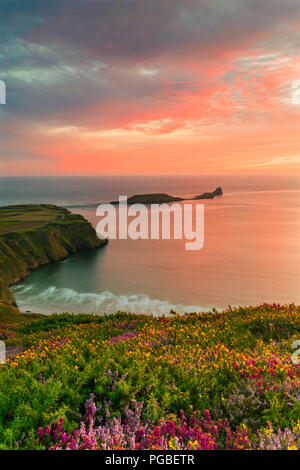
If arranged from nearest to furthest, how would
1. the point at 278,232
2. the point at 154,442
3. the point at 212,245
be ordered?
the point at 154,442 < the point at 212,245 < the point at 278,232

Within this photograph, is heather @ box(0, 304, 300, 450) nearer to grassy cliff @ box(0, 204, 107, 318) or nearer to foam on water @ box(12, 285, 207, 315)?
foam on water @ box(12, 285, 207, 315)

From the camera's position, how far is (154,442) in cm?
387

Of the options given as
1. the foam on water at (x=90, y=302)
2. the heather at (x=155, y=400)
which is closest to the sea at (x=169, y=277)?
the foam on water at (x=90, y=302)

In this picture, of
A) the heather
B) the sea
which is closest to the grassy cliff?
the sea

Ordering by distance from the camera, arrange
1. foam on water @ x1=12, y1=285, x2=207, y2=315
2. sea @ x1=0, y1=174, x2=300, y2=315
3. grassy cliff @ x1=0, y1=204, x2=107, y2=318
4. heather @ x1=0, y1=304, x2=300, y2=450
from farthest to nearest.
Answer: grassy cliff @ x1=0, y1=204, x2=107, y2=318
sea @ x1=0, y1=174, x2=300, y2=315
foam on water @ x1=12, y1=285, x2=207, y2=315
heather @ x1=0, y1=304, x2=300, y2=450

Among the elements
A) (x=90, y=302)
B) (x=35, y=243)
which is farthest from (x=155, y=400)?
(x=35, y=243)

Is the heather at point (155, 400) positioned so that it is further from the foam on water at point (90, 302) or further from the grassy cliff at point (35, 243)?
the grassy cliff at point (35, 243)

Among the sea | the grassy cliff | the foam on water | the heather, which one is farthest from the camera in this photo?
the grassy cliff

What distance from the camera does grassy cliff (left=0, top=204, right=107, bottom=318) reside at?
84.8 meters

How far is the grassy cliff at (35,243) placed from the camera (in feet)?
278

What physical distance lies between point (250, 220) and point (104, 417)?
182 metres

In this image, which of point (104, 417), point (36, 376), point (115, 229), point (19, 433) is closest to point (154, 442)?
point (104, 417)

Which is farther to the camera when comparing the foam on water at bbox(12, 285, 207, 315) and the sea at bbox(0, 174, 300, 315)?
the sea at bbox(0, 174, 300, 315)

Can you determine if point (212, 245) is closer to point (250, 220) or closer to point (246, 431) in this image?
point (250, 220)
